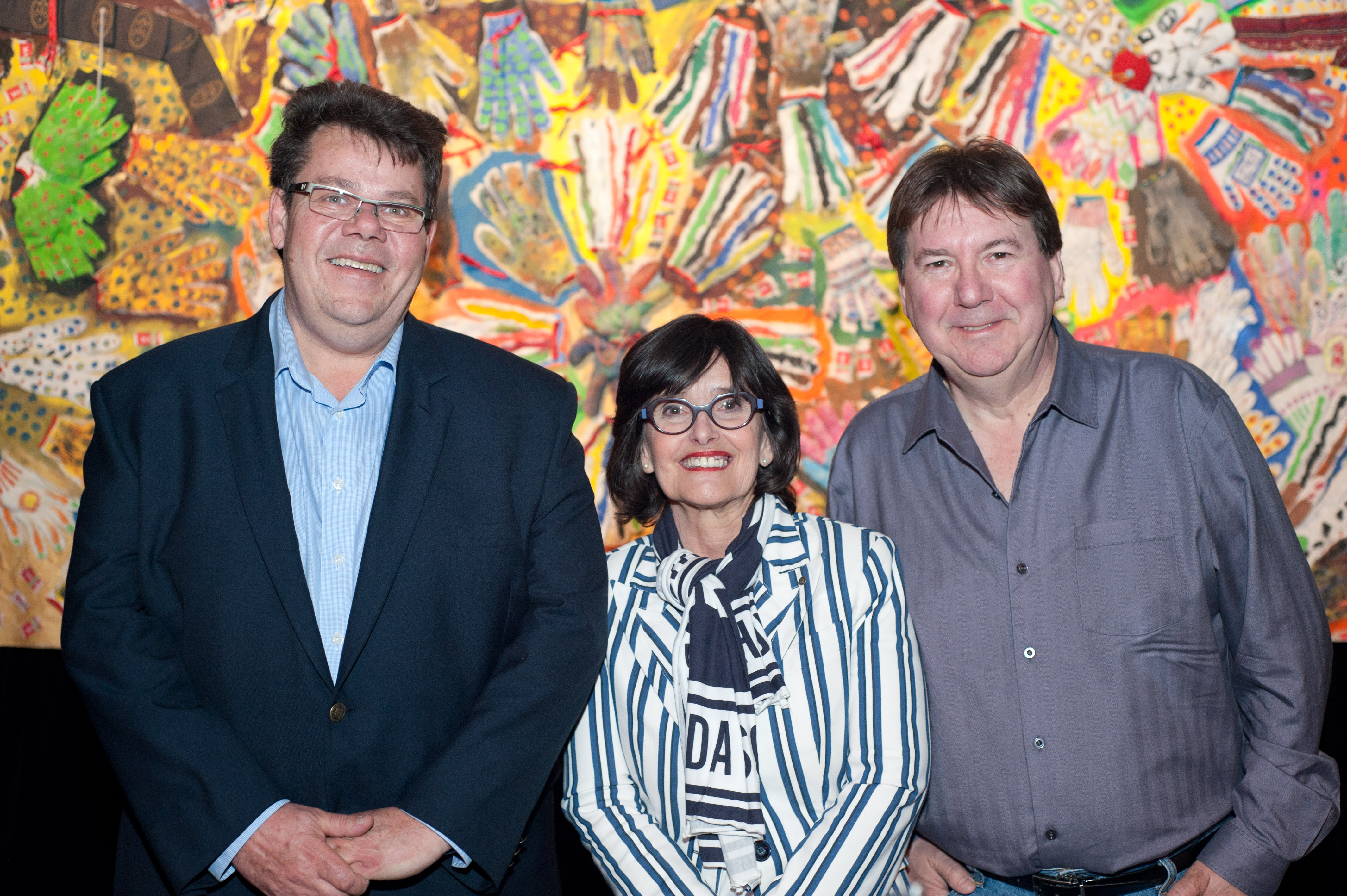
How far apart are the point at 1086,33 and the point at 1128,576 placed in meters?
1.95

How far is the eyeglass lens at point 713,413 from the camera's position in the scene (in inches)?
74.7

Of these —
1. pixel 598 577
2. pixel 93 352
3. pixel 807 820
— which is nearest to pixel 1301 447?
pixel 807 820

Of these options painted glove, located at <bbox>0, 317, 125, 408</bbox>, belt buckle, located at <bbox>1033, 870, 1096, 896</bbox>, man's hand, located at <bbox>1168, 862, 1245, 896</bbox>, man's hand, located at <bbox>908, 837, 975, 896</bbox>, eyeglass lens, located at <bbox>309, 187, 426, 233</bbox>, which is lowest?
man's hand, located at <bbox>908, 837, 975, 896</bbox>

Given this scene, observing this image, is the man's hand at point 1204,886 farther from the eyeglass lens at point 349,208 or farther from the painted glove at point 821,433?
the eyeglass lens at point 349,208

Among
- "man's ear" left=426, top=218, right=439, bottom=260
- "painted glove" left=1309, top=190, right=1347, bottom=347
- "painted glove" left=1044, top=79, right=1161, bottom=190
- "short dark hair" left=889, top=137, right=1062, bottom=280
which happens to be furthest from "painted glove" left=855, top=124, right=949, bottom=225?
"man's ear" left=426, top=218, right=439, bottom=260

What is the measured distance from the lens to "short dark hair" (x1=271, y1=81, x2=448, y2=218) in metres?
1.73

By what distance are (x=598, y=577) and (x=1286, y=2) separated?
110 inches

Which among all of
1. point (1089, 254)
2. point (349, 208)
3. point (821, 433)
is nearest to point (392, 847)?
point (349, 208)

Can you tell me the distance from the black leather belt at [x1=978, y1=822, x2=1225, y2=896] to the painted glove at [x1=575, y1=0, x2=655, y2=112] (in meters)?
2.40

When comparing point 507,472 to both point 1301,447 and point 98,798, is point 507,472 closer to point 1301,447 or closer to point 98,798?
point 98,798

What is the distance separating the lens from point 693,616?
1809 millimetres

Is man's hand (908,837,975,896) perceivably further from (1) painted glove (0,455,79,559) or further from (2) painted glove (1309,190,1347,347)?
(1) painted glove (0,455,79,559)

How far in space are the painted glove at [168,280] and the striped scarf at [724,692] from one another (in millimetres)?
1984

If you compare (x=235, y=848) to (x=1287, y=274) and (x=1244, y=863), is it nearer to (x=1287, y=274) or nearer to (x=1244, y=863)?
(x=1244, y=863)
